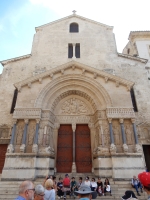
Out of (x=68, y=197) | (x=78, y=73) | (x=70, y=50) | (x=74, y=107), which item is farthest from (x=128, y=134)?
(x=70, y=50)

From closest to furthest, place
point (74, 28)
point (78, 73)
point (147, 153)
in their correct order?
point (147, 153), point (78, 73), point (74, 28)

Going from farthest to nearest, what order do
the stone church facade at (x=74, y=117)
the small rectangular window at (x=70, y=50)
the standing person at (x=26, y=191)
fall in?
the small rectangular window at (x=70, y=50) → the stone church facade at (x=74, y=117) → the standing person at (x=26, y=191)

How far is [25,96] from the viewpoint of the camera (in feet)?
36.7

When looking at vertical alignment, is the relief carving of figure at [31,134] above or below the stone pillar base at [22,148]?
above

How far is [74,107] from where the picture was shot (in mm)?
12523

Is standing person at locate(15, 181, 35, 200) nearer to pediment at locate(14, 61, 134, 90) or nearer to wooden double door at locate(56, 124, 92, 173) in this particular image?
wooden double door at locate(56, 124, 92, 173)

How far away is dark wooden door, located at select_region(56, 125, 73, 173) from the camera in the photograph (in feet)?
35.6

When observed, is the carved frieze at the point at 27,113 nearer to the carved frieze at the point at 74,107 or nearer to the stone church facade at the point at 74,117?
the stone church facade at the point at 74,117

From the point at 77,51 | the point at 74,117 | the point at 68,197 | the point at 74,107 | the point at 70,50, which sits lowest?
the point at 68,197

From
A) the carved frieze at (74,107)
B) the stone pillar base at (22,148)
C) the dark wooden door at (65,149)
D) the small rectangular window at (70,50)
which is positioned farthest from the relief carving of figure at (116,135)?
the small rectangular window at (70,50)

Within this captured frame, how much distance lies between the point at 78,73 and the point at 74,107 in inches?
112

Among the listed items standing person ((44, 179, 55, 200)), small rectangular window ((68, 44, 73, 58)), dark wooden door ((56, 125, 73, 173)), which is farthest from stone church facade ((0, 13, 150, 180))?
standing person ((44, 179, 55, 200))

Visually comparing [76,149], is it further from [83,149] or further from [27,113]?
[27,113]

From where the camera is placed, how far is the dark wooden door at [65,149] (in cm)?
1084
